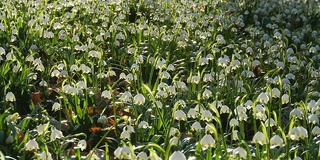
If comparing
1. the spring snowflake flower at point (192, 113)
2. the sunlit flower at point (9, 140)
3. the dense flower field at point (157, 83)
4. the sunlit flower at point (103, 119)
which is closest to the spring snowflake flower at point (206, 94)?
the dense flower field at point (157, 83)

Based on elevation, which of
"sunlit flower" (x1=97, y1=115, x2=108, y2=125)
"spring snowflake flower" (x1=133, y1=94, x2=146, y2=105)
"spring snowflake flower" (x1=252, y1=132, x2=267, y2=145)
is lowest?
"sunlit flower" (x1=97, y1=115, x2=108, y2=125)

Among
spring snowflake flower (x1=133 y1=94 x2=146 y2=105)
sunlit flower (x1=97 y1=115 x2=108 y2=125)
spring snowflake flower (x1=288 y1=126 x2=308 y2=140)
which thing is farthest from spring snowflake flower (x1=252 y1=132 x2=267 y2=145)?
sunlit flower (x1=97 y1=115 x2=108 y2=125)

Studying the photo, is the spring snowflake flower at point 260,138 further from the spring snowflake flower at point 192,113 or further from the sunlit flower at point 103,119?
the sunlit flower at point 103,119

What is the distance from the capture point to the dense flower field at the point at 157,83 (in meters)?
2.85

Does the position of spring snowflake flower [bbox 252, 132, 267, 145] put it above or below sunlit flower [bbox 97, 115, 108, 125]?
above

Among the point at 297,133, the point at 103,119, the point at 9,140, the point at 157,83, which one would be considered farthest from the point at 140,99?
the point at 297,133

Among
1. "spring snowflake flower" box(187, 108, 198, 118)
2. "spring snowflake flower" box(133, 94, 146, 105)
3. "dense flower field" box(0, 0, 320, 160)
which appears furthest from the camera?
"spring snowflake flower" box(133, 94, 146, 105)

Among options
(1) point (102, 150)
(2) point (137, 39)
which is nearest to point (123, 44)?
(2) point (137, 39)

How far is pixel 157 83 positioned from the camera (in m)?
3.76

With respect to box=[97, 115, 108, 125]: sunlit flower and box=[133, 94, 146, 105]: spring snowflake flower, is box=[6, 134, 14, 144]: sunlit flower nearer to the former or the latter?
box=[97, 115, 108, 125]: sunlit flower

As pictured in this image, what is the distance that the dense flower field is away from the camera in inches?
112

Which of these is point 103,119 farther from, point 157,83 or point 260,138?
point 260,138

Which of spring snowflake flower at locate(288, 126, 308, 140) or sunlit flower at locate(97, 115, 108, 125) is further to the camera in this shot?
sunlit flower at locate(97, 115, 108, 125)

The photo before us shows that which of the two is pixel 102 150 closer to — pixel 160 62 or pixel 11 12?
pixel 160 62
